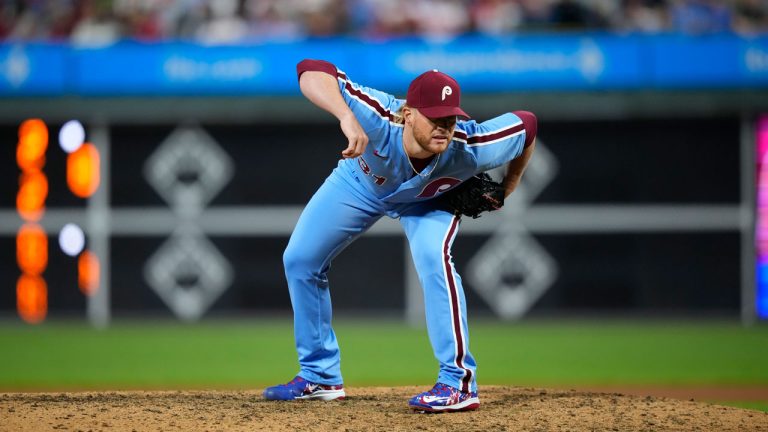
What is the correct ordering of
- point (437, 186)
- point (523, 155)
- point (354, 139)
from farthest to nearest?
point (523, 155) < point (437, 186) < point (354, 139)

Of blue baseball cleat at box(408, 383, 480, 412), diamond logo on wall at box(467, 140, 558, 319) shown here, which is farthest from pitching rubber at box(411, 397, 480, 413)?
diamond logo on wall at box(467, 140, 558, 319)

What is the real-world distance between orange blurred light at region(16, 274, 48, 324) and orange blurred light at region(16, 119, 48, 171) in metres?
1.29

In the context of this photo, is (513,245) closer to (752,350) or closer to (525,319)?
(525,319)

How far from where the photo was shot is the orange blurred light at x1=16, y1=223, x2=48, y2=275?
40.5 feet

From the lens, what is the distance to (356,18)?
41.1ft

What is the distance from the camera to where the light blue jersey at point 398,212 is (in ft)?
17.0

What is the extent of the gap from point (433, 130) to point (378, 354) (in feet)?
18.1

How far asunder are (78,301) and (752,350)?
7411 mm

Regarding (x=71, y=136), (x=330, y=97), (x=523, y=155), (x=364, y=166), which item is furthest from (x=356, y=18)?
(x=330, y=97)

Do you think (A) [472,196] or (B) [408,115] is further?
(A) [472,196]

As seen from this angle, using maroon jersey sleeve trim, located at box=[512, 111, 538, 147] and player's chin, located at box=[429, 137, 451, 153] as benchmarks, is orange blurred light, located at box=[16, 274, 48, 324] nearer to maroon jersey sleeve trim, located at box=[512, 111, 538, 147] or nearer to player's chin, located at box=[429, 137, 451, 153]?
maroon jersey sleeve trim, located at box=[512, 111, 538, 147]

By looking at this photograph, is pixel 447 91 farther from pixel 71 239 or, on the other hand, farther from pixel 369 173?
pixel 71 239

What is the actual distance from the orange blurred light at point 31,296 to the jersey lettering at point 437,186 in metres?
8.17

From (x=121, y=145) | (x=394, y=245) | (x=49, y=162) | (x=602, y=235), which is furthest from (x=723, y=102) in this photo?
(x=49, y=162)
